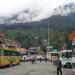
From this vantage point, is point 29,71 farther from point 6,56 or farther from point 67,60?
point 67,60

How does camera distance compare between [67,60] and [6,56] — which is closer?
[6,56]

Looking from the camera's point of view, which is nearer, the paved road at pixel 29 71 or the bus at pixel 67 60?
the paved road at pixel 29 71

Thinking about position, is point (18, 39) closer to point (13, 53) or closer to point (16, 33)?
point (16, 33)

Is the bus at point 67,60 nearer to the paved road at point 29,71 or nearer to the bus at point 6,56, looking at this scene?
the paved road at point 29,71

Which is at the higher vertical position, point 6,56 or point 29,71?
point 6,56

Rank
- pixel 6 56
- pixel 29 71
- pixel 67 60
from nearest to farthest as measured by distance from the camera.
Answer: pixel 29 71, pixel 6 56, pixel 67 60

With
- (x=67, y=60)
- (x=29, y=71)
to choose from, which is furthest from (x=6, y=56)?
(x=67, y=60)

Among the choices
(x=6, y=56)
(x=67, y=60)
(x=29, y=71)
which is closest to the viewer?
(x=29, y=71)

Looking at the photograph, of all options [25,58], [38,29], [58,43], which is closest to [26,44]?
[38,29]

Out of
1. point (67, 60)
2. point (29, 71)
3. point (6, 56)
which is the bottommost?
point (29, 71)

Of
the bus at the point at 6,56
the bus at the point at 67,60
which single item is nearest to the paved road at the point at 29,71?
the bus at the point at 6,56

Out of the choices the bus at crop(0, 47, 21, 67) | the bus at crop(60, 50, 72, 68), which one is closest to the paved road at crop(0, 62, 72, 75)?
the bus at crop(0, 47, 21, 67)

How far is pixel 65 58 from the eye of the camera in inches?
2039

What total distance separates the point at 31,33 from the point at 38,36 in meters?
3.87
